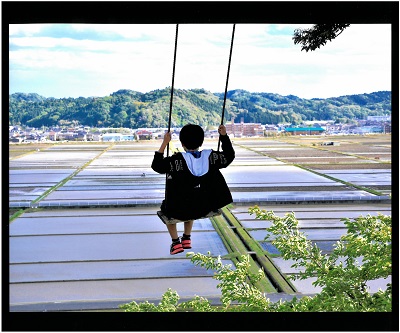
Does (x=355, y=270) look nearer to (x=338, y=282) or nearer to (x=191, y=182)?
(x=338, y=282)

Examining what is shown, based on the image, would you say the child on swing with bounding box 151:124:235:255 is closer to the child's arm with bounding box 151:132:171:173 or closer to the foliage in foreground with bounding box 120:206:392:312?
the child's arm with bounding box 151:132:171:173

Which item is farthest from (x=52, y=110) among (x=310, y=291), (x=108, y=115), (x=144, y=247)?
(x=310, y=291)

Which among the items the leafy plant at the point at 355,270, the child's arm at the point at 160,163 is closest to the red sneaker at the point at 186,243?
the child's arm at the point at 160,163

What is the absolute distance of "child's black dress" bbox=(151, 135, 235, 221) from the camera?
3.25 m

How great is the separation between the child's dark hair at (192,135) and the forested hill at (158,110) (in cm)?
160

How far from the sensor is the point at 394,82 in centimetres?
366

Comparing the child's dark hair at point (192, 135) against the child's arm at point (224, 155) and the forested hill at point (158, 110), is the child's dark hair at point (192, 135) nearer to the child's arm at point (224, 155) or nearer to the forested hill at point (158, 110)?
the child's arm at point (224, 155)

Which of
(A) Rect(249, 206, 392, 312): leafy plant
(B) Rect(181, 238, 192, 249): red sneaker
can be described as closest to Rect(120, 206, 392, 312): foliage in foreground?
(A) Rect(249, 206, 392, 312): leafy plant

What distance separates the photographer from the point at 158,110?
5875mm

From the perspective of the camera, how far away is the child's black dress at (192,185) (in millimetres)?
3246

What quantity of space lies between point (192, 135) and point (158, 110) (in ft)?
8.56

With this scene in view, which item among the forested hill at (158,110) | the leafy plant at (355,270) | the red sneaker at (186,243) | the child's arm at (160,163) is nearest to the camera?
the child's arm at (160,163)

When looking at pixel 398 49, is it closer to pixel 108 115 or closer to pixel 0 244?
pixel 0 244

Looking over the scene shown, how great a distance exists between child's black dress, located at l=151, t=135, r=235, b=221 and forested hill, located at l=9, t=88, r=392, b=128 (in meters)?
1.67
